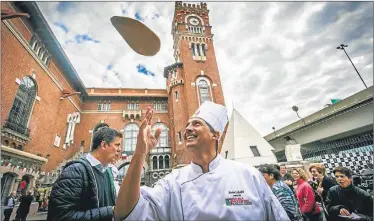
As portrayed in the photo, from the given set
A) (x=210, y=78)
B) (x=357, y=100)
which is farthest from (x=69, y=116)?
(x=357, y=100)

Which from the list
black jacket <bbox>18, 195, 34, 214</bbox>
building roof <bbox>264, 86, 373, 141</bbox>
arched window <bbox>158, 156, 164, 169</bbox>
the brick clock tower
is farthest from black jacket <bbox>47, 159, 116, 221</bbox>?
arched window <bbox>158, 156, 164, 169</bbox>

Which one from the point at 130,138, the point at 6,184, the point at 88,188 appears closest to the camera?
the point at 88,188

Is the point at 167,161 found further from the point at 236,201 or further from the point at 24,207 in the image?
the point at 236,201

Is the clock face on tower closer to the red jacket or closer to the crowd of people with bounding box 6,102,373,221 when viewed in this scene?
the red jacket

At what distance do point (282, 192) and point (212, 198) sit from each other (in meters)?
2.34

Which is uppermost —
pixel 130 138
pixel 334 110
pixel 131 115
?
pixel 131 115

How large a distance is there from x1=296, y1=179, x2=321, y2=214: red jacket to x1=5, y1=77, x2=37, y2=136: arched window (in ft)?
49.4

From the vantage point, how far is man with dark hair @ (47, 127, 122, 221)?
1.82 metres

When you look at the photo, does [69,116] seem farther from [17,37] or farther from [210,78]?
[210,78]

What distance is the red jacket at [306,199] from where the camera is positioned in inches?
155

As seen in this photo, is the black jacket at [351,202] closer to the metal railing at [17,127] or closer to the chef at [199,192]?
the chef at [199,192]

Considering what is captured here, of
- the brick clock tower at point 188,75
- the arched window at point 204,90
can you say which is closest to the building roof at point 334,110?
the brick clock tower at point 188,75

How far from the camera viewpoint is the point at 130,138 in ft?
73.6

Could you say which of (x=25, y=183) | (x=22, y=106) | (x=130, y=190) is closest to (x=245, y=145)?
(x=130, y=190)
